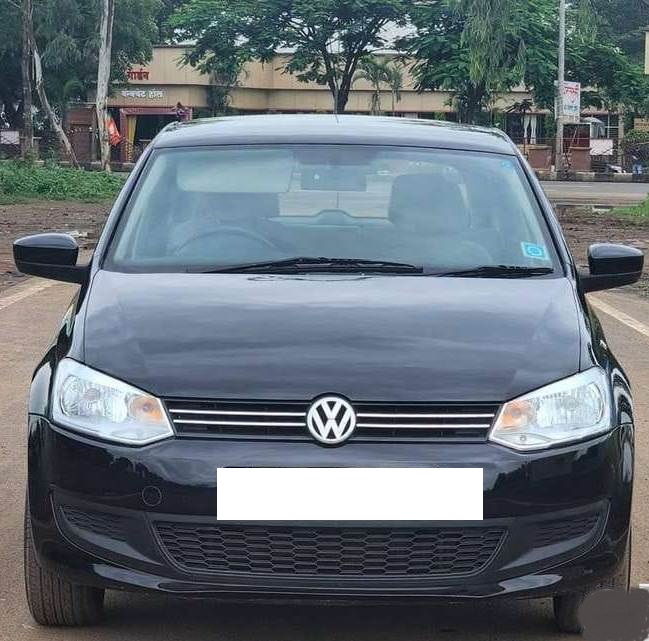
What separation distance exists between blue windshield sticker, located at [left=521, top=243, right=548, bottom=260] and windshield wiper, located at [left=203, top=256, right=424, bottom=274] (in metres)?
0.39

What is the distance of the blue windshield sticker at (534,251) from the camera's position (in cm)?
464

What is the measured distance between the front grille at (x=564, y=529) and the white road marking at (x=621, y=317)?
22.1 feet

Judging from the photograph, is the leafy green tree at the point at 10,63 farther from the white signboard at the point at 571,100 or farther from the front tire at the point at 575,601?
the front tire at the point at 575,601

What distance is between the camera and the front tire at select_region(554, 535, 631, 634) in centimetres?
387

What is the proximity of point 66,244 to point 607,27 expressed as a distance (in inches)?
2653

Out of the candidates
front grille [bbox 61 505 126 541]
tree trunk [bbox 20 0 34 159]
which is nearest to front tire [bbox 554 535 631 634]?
front grille [bbox 61 505 126 541]

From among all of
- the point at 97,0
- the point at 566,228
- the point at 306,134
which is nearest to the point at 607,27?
the point at 97,0

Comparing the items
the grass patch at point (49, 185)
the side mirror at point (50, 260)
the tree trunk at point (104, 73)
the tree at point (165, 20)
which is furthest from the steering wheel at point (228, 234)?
the tree at point (165, 20)

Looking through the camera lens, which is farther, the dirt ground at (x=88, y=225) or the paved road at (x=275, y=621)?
the dirt ground at (x=88, y=225)

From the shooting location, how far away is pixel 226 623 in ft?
13.4

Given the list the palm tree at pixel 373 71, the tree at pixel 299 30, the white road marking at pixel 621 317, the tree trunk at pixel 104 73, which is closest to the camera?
the white road marking at pixel 621 317

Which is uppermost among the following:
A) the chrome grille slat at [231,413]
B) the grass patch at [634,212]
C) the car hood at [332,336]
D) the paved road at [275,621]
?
the car hood at [332,336]

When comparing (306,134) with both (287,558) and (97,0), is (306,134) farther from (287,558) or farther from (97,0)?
(97,0)

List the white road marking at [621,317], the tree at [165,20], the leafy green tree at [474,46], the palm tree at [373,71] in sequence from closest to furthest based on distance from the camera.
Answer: the white road marking at [621,317]
the leafy green tree at [474,46]
the palm tree at [373,71]
the tree at [165,20]
